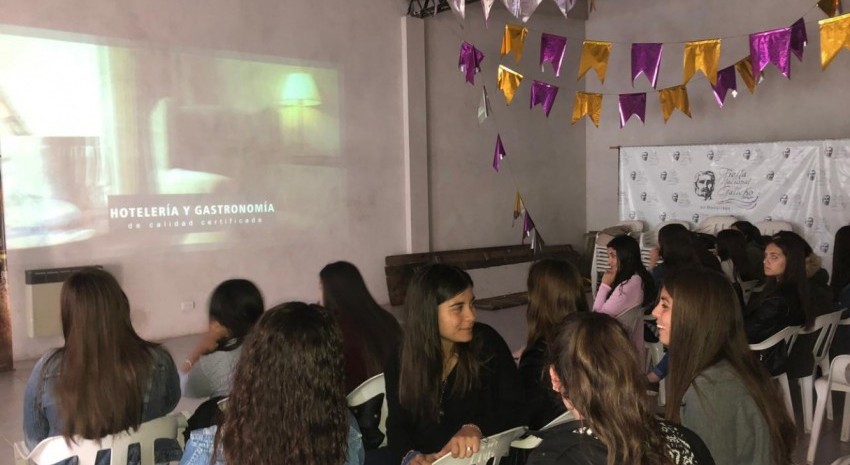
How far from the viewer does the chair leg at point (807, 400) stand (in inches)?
136

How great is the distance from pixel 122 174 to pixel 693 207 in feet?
20.0

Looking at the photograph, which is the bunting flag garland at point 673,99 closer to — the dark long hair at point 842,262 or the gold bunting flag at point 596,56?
the gold bunting flag at point 596,56

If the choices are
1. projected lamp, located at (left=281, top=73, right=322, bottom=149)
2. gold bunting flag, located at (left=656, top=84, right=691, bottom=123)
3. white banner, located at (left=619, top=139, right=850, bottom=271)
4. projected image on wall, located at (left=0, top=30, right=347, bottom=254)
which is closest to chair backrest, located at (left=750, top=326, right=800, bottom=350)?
gold bunting flag, located at (left=656, top=84, right=691, bottom=123)

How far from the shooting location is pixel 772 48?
217 inches

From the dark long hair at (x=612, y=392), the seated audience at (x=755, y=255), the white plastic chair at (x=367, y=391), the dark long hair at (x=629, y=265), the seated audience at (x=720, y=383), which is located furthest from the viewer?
the seated audience at (x=755, y=255)

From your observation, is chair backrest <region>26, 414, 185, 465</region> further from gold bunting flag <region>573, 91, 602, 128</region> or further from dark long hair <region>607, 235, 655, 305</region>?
gold bunting flag <region>573, 91, 602, 128</region>

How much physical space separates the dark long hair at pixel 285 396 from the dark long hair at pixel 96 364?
753 mm

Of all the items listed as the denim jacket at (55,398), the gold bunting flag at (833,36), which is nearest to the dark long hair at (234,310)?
the denim jacket at (55,398)

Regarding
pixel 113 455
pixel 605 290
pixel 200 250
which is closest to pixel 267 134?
pixel 200 250

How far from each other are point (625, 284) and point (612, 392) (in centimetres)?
252

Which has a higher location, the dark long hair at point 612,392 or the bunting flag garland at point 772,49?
the bunting flag garland at point 772,49

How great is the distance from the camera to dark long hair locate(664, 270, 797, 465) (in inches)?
69.5

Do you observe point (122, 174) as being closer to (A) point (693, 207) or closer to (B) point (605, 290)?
(B) point (605, 290)

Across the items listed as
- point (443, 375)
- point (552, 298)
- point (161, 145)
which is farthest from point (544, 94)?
point (443, 375)
